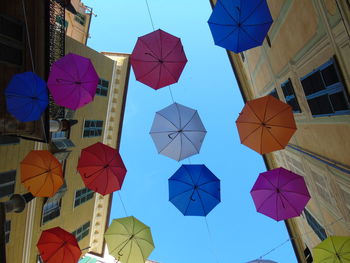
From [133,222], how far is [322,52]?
1032 centimetres

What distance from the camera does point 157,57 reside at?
9688 mm

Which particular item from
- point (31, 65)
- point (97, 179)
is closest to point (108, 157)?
point (97, 179)

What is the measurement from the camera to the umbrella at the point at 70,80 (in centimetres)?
907

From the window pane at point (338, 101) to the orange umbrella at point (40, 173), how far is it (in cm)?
1027

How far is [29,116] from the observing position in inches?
319

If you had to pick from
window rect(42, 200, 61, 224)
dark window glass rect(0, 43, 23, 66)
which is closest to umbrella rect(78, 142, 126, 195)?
window rect(42, 200, 61, 224)

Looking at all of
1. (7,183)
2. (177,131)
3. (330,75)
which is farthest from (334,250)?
(7,183)

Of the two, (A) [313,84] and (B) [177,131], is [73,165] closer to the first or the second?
(B) [177,131]

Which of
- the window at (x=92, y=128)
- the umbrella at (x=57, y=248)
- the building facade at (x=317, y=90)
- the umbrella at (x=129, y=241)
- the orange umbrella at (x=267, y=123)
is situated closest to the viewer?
the building facade at (x=317, y=90)

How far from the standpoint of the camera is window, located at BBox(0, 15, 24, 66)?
8.68 m

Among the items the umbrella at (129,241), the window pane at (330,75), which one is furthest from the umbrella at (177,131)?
the window pane at (330,75)

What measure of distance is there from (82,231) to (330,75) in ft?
55.0

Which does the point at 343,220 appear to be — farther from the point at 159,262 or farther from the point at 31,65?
the point at 159,262

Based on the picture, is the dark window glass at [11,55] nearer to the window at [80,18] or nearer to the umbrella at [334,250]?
the window at [80,18]
